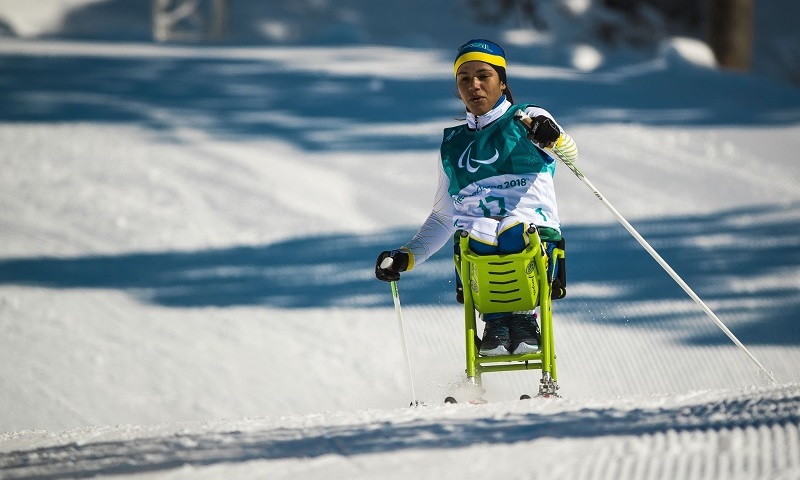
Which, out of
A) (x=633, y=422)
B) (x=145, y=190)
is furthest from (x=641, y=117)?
(x=633, y=422)

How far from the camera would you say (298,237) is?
30.7 ft

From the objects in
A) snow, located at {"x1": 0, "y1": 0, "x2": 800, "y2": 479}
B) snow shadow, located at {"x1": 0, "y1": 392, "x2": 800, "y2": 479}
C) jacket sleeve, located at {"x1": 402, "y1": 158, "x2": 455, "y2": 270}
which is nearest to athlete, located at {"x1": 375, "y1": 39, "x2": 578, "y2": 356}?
jacket sleeve, located at {"x1": 402, "y1": 158, "x2": 455, "y2": 270}

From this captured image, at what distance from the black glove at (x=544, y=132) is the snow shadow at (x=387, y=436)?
1106mm

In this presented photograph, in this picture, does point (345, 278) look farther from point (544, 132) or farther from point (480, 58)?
point (544, 132)

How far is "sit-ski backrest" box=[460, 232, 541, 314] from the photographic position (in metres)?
4.11

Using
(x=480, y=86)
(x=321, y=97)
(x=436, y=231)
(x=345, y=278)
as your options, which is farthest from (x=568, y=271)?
(x=321, y=97)

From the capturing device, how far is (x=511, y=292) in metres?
4.18

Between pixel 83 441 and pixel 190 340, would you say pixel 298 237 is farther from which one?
pixel 83 441

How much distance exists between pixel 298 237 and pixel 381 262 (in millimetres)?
5108

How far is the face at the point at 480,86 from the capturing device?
4191mm

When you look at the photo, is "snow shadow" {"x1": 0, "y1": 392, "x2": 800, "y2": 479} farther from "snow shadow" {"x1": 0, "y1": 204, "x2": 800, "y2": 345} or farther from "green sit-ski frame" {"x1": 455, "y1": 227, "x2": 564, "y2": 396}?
"snow shadow" {"x1": 0, "y1": 204, "x2": 800, "y2": 345}

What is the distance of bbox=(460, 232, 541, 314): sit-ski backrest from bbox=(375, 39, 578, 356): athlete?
0.14 feet

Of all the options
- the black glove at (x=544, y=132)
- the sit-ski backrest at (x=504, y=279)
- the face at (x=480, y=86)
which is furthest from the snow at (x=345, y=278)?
the face at (x=480, y=86)

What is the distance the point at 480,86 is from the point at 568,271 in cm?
440
